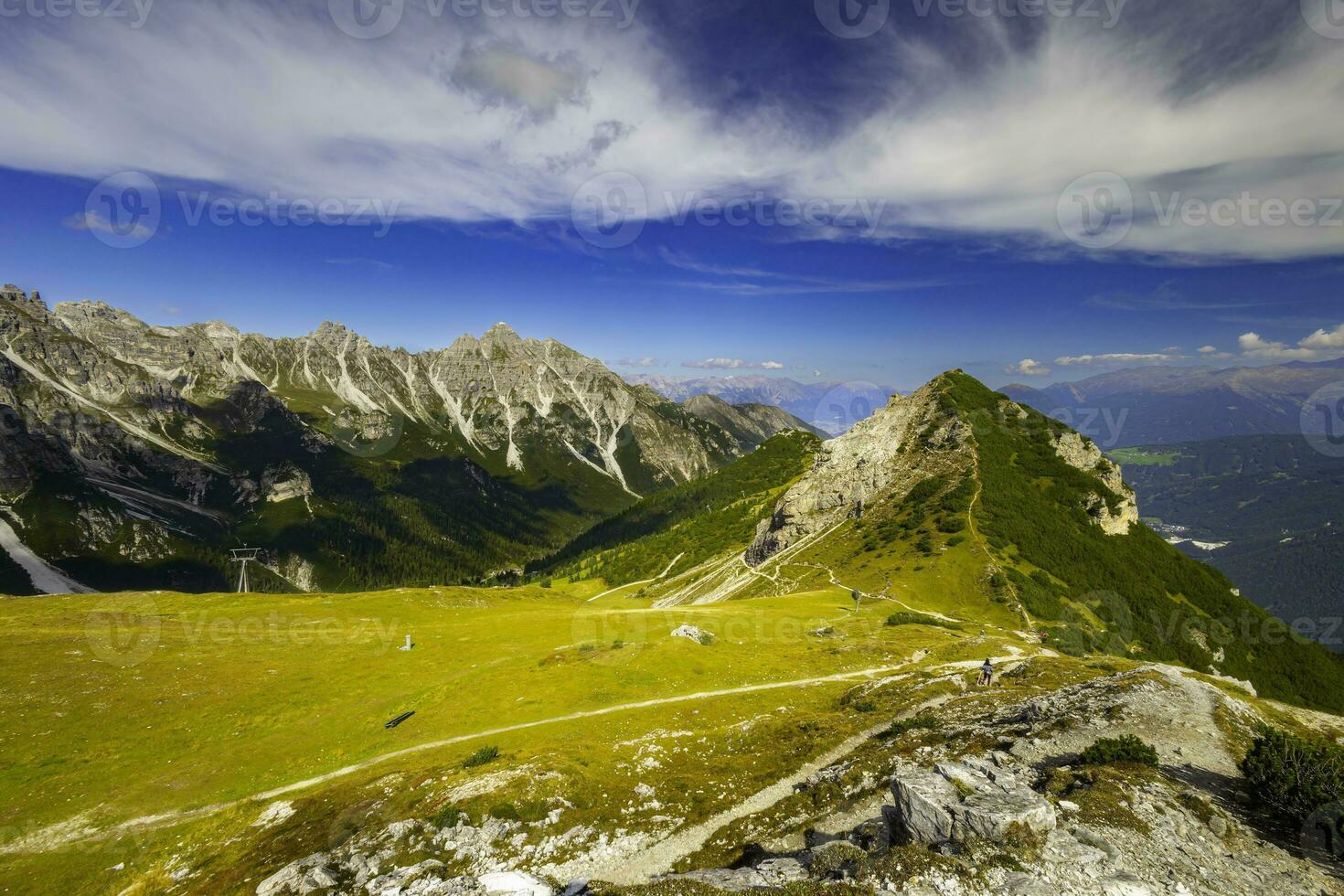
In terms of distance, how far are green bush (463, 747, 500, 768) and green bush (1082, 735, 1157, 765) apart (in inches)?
1374

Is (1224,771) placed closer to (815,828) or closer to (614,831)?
(815,828)

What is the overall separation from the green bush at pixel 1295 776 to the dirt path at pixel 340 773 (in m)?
32.9

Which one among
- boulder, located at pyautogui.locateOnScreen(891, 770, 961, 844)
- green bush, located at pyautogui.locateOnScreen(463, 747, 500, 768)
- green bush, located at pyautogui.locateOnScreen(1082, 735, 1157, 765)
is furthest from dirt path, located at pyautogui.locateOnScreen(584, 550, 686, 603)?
boulder, located at pyautogui.locateOnScreen(891, 770, 961, 844)

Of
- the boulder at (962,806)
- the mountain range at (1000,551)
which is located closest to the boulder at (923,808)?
the boulder at (962,806)

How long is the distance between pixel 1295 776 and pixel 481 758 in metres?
40.9

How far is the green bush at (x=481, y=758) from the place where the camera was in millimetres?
35219

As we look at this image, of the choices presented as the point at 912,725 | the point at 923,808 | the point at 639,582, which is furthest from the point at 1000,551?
the point at 639,582

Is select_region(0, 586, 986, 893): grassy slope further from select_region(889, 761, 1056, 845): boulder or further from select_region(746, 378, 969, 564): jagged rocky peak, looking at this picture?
select_region(746, 378, 969, 564): jagged rocky peak

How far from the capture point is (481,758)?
35.7 metres

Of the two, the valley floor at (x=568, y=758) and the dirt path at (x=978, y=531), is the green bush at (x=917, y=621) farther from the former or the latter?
the dirt path at (x=978, y=531)

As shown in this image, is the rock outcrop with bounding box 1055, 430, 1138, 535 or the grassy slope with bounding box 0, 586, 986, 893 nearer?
the grassy slope with bounding box 0, 586, 986, 893

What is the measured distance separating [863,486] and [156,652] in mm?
138866

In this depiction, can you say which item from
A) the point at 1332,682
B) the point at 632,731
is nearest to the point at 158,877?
the point at 632,731

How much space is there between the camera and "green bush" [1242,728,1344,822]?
18000 millimetres
